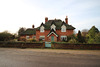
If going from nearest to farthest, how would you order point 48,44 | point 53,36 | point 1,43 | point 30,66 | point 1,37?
point 30,66 → point 48,44 → point 1,43 → point 1,37 → point 53,36

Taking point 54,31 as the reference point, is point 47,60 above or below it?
below

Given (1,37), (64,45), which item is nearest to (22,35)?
(1,37)

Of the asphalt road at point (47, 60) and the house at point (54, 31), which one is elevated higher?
the house at point (54, 31)

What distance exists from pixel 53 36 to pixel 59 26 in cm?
515

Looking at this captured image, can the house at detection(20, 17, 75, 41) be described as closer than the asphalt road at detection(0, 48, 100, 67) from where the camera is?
No

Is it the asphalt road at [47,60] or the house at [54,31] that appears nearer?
the asphalt road at [47,60]

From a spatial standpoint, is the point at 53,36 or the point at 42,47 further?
the point at 53,36

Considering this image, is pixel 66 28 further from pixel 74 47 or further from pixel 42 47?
pixel 42 47

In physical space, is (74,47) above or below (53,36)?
below

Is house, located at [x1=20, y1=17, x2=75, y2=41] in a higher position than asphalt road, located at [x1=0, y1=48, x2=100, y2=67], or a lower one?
higher

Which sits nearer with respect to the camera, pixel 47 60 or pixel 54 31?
pixel 47 60

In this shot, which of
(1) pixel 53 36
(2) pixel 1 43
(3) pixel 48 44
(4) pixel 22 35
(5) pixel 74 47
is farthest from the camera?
(4) pixel 22 35

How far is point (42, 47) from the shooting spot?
12688 millimetres

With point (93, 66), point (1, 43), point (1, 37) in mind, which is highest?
point (1, 37)
